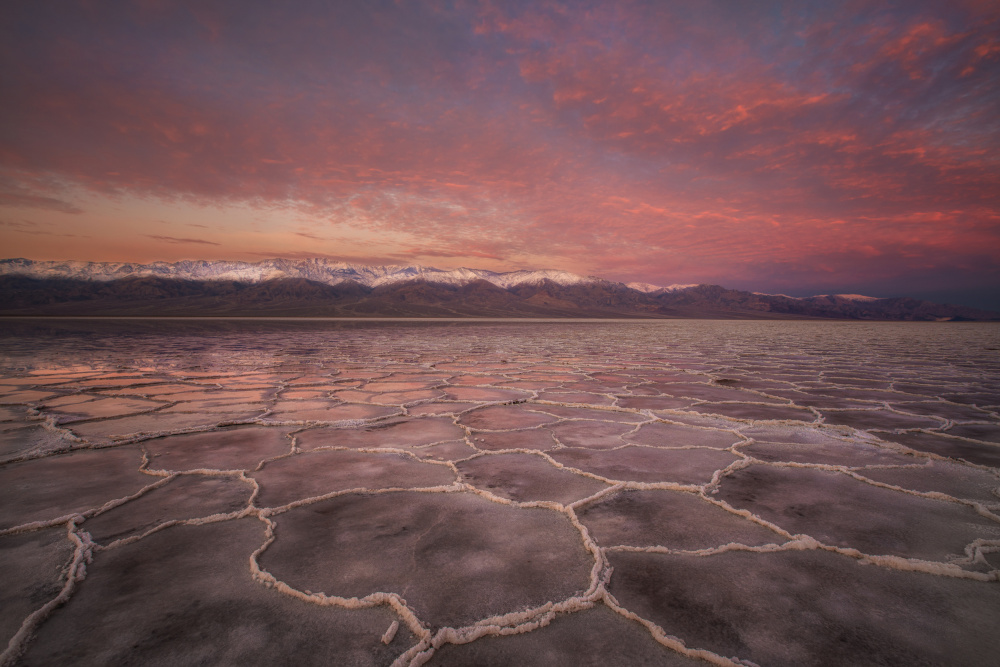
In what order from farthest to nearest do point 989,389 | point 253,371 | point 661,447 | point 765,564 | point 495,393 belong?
point 253,371, point 989,389, point 495,393, point 661,447, point 765,564

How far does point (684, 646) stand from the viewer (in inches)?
38.8

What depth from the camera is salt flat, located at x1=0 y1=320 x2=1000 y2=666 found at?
40.0 inches

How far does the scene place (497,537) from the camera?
149cm

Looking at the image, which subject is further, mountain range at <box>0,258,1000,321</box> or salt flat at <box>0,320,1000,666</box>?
mountain range at <box>0,258,1000,321</box>

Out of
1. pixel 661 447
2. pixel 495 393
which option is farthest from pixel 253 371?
pixel 661 447

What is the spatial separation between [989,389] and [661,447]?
16.4 feet

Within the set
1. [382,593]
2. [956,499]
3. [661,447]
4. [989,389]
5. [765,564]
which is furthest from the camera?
[989,389]

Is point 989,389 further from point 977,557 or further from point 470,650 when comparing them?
point 470,650

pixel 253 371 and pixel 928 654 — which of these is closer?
pixel 928 654

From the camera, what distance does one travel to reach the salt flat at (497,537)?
102cm

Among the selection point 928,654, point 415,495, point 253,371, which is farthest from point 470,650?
point 253,371

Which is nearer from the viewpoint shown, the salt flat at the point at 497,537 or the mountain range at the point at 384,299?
the salt flat at the point at 497,537

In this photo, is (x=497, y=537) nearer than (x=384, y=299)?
Yes

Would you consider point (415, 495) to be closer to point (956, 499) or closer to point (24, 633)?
point (24, 633)
